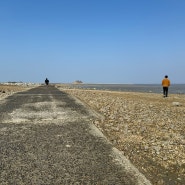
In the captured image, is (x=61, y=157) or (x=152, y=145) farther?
(x=152, y=145)

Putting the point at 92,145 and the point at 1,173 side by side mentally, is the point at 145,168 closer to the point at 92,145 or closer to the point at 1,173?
the point at 92,145

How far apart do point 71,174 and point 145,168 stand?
72.6 inches

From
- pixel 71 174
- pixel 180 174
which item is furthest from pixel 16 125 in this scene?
pixel 180 174

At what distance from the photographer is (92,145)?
9.11m

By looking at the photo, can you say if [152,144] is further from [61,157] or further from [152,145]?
[61,157]

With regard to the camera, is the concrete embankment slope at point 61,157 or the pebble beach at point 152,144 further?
the pebble beach at point 152,144

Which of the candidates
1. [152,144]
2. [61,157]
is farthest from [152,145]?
[61,157]

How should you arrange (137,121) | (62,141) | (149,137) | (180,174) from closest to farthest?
(180,174) → (62,141) → (149,137) → (137,121)

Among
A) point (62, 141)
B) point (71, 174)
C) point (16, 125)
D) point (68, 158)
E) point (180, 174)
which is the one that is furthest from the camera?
point (16, 125)

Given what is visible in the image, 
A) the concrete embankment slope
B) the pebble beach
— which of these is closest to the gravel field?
the pebble beach

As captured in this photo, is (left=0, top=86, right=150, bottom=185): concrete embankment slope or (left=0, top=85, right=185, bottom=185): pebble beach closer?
(left=0, top=86, right=150, bottom=185): concrete embankment slope

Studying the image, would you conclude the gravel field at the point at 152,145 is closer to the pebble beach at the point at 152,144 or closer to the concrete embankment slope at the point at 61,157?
the pebble beach at the point at 152,144

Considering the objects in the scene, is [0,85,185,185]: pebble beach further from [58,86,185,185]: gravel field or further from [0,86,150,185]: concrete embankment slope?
[0,86,150,185]: concrete embankment slope

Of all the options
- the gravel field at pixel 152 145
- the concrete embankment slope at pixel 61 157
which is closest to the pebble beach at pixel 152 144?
the gravel field at pixel 152 145
